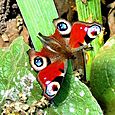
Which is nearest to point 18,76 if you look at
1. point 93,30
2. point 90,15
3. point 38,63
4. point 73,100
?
point 38,63

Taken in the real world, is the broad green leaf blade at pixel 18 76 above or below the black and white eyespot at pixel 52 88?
above

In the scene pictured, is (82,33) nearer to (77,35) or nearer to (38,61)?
(77,35)

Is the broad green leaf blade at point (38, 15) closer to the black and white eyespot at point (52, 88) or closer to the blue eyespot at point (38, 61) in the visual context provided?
the blue eyespot at point (38, 61)

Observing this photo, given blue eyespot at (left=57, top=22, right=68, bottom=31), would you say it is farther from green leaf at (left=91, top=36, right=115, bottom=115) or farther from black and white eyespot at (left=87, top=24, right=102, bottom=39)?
green leaf at (left=91, top=36, right=115, bottom=115)

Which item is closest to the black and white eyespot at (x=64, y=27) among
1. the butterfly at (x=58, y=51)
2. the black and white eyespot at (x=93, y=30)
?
the butterfly at (x=58, y=51)

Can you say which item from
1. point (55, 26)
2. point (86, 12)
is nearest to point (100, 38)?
point (86, 12)
